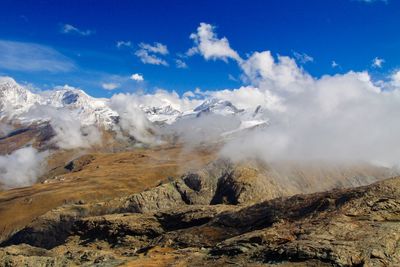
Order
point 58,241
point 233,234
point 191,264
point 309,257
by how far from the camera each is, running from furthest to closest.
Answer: point 58,241 < point 233,234 < point 191,264 < point 309,257

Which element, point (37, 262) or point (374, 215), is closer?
point (374, 215)

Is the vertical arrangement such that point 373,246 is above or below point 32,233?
above

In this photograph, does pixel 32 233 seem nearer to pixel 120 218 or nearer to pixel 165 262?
pixel 120 218

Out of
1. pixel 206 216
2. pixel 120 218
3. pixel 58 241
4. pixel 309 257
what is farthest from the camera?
pixel 58 241

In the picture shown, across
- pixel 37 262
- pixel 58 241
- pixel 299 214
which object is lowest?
pixel 58 241

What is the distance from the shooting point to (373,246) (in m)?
52.5

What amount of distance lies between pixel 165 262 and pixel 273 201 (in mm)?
26274

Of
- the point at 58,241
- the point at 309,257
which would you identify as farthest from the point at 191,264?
the point at 58,241

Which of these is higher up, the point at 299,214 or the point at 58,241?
the point at 299,214

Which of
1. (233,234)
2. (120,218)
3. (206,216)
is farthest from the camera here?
(120,218)

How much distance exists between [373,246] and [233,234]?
28712mm

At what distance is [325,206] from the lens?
69.9 meters

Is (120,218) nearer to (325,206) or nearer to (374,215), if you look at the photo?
(325,206)

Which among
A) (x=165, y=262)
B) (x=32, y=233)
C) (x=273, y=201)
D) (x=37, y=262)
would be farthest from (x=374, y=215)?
(x=32, y=233)
